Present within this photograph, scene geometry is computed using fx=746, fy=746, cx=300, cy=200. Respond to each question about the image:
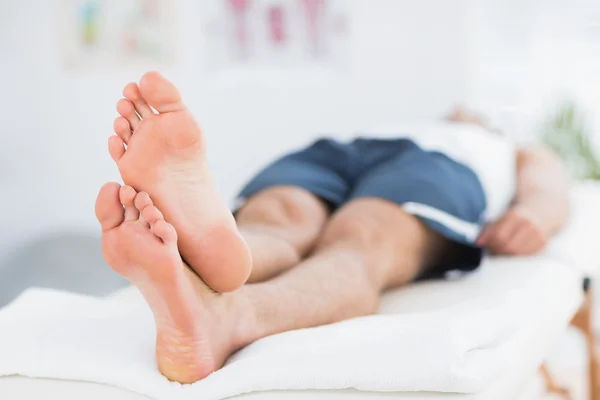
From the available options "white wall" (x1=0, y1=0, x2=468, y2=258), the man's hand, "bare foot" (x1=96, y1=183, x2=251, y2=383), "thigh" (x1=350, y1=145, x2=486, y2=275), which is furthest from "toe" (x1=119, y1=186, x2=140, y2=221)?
"white wall" (x1=0, y1=0, x2=468, y2=258)

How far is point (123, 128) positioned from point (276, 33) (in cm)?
219

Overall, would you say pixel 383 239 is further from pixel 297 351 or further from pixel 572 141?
pixel 572 141

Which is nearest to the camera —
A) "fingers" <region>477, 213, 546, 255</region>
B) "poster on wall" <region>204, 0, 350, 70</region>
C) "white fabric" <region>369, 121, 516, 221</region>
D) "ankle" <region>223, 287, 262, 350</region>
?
"ankle" <region>223, 287, 262, 350</region>

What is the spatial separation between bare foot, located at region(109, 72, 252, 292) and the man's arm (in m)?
0.74

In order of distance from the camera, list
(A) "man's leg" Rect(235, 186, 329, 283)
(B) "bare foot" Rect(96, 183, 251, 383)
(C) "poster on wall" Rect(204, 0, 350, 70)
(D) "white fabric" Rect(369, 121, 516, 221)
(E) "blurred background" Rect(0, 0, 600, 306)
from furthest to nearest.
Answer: (C) "poster on wall" Rect(204, 0, 350, 70) → (E) "blurred background" Rect(0, 0, 600, 306) → (D) "white fabric" Rect(369, 121, 516, 221) → (A) "man's leg" Rect(235, 186, 329, 283) → (B) "bare foot" Rect(96, 183, 251, 383)

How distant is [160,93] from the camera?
784 millimetres

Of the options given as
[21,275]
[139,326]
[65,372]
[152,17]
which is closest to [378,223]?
[139,326]

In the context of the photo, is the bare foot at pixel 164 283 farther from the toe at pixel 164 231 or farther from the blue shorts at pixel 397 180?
the blue shorts at pixel 397 180

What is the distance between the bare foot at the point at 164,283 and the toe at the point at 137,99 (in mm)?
86

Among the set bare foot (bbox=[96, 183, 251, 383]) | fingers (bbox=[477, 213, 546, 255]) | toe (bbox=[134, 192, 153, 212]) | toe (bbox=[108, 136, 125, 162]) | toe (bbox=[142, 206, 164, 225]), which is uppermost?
toe (bbox=[108, 136, 125, 162])

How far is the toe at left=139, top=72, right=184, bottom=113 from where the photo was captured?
77cm

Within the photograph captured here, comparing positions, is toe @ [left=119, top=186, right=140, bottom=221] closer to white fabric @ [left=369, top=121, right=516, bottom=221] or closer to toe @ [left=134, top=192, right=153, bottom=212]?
toe @ [left=134, top=192, right=153, bottom=212]

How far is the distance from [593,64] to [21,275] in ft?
7.04

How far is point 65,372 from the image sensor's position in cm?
88
